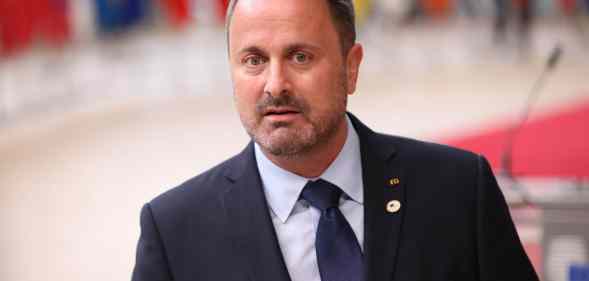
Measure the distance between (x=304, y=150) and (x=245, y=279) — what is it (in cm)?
27

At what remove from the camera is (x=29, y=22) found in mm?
8992

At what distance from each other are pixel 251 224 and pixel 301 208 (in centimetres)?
11

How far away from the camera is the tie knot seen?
199 centimetres

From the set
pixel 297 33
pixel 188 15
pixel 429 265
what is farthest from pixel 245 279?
pixel 188 15

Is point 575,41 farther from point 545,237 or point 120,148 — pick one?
point 545,237

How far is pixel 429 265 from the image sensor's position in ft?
6.33

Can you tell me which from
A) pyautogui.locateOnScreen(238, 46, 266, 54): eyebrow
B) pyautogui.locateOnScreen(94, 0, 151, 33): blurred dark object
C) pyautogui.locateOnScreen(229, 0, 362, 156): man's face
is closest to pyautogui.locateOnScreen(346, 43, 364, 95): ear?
pyautogui.locateOnScreen(229, 0, 362, 156): man's face

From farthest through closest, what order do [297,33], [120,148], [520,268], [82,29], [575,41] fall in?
[82,29], [575,41], [120,148], [520,268], [297,33]

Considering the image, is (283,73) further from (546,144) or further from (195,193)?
(546,144)

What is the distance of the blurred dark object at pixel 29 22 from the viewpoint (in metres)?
8.48

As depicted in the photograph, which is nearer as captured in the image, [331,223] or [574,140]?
[331,223]

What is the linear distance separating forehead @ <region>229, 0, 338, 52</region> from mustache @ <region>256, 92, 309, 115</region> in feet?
0.33

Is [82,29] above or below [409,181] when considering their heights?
above

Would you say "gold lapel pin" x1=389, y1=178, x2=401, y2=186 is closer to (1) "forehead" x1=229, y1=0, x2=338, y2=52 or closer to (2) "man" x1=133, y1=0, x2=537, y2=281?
(2) "man" x1=133, y1=0, x2=537, y2=281
